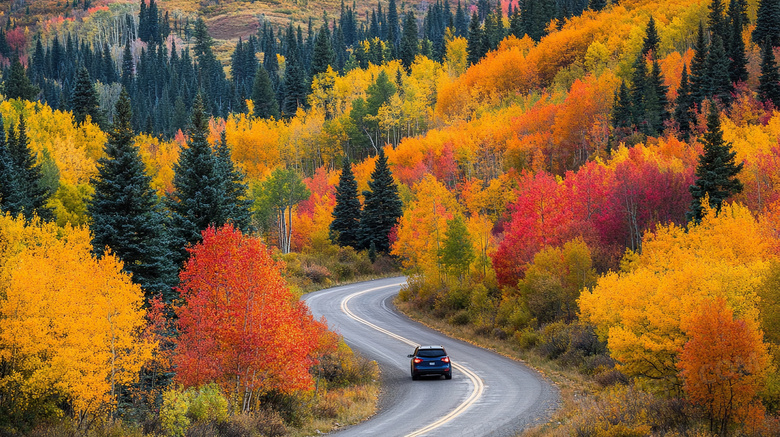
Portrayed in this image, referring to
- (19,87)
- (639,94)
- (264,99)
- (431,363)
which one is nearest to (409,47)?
(264,99)

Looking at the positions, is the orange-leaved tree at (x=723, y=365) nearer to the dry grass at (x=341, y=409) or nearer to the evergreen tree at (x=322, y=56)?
the dry grass at (x=341, y=409)

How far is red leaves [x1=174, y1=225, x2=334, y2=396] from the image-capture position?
19812 millimetres

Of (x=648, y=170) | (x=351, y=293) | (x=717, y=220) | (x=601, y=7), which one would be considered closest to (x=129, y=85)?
(x=601, y=7)

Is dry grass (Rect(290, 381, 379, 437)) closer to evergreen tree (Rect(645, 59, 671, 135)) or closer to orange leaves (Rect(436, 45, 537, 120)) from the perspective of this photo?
evergreen tree (Rect(645, 59, 671, 135))

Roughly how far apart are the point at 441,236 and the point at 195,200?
22.0m

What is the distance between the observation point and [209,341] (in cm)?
1991

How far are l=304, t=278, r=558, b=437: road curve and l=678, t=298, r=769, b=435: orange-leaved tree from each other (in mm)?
4727

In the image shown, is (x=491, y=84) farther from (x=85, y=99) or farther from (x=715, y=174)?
(x=715, y=174)

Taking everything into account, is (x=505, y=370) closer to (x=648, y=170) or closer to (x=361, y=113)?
(x=648, y=170)

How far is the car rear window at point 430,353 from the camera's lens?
26.8 meters

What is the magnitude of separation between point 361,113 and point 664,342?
80918mm

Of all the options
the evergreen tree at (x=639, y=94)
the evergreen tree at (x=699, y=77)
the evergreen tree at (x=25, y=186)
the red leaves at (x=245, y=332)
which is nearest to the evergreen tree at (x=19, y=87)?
the evergreen tree at (x=25, y=186)

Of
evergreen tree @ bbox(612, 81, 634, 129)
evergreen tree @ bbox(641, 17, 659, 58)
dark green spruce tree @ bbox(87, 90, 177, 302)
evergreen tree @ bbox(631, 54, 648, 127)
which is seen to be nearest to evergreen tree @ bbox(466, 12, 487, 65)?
evergreen tree @ bbox(641, 17, 659, 58)

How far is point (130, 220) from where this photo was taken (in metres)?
33.7
